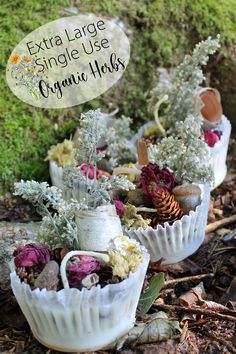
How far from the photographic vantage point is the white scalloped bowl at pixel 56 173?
295 cm

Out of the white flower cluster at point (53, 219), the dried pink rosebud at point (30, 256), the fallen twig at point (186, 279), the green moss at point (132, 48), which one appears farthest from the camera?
the green moss at point (132, 48)

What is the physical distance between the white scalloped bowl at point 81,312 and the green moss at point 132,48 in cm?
105

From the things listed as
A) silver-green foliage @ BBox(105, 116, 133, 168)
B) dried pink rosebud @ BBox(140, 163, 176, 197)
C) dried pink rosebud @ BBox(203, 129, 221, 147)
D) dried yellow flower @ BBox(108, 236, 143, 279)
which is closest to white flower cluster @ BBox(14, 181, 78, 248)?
dried yellow flower @ BBox(108, 236, 143, 279)

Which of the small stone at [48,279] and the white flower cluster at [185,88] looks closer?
the small stone at [48,279]

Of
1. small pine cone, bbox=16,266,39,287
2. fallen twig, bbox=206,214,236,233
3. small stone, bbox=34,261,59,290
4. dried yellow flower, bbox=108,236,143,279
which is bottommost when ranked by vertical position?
fallen twig, bbox=206,214,236,233

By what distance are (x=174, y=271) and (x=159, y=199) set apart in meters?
0.32

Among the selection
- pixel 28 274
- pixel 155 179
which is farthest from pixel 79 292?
pixel 155 179

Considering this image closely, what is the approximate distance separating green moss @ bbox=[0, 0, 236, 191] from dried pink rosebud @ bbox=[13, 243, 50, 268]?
0.88m

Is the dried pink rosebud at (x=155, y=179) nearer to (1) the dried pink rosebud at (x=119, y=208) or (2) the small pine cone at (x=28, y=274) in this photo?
(1) the dried pink rosebud at (x=119, y=208)

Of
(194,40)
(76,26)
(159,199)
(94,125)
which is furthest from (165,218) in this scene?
(194,40)

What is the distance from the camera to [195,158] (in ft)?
8.79

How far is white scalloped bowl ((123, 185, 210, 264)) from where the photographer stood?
2.49 metres

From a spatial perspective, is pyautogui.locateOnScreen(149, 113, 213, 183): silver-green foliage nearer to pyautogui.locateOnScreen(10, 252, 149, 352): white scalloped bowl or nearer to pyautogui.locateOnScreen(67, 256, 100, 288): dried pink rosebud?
pyautogui.locateOnScreen(10, 252, 149, 352): white scalloped bowl

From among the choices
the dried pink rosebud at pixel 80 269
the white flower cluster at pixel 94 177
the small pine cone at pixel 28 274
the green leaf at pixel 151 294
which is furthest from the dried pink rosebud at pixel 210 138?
the small pine cone at pixel 28 274
